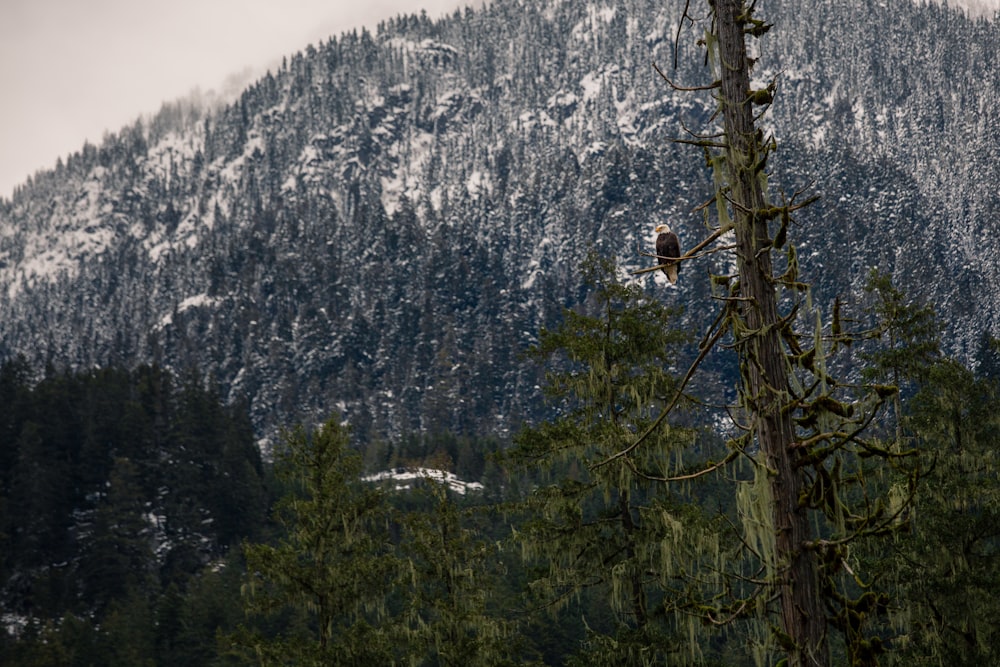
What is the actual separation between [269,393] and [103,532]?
10303 cm

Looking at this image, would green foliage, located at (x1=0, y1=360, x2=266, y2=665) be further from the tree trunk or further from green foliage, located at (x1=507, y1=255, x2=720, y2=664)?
the tree trunk

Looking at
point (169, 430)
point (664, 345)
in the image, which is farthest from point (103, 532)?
point (664, 345)

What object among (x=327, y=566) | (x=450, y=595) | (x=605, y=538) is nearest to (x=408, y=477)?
(x=327, y=566)

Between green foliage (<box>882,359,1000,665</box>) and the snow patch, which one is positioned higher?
the snow patch

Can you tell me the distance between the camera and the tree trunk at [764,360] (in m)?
5.95

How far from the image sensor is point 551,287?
647ft

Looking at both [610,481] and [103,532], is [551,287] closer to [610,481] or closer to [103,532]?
[103,532]

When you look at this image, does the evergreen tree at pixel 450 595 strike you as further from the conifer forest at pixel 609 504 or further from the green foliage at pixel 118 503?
A: the green foliage at pixel 118 503

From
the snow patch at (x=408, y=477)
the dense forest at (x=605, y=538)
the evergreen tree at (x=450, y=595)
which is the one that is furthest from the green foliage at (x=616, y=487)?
the snow patch at (x=408, y=477)

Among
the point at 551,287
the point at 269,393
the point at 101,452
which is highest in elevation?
the point at 551,287

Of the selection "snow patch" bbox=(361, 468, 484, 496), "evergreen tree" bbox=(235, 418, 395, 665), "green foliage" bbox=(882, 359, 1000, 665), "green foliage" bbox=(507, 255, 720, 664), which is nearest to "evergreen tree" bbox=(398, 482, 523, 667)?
"evergreen tree" bbox=(235, 418, 395, 665)

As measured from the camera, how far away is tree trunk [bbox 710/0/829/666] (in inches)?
234

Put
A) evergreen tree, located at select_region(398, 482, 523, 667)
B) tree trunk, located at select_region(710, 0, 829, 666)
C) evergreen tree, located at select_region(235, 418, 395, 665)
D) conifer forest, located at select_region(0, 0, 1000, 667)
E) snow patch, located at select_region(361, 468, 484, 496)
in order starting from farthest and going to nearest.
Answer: snow patch, located at select_region(361, 468, 484, 496) < evergreen tree, located at select_region(235, 418, 395, 665) < evergreen tree, located at select_region(398, 482, 523, 667) < conifer forest, located at select_region(0, 0, 1000, 667) < tree trunk, located at select_region(710, 0, 829, 666)

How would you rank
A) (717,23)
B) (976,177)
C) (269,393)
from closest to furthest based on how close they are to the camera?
(717,23), (269,393), (976,177)
